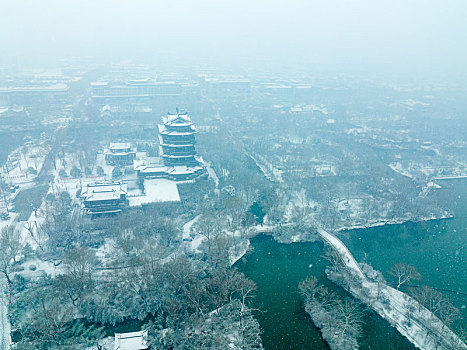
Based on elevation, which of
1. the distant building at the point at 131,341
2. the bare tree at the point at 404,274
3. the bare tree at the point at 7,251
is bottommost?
the distant building at the point at 131,341

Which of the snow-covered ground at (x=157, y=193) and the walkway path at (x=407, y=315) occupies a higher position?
the snow-covered ground at (x=157, y=193)

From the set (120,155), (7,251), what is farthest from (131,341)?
(120,155)

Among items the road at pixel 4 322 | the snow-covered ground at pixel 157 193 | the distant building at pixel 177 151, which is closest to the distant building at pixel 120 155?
the distant building at pixel 177 151

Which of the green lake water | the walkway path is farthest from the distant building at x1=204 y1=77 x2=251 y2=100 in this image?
the walkway path

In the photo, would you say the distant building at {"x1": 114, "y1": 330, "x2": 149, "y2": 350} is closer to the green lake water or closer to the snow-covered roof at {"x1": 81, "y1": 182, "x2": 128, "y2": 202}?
the green lake water

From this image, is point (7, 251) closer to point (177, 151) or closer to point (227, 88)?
point (177, 151)

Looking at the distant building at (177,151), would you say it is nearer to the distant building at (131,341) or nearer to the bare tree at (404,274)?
the distant building at (131,341)

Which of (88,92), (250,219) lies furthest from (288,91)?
(250,219)
